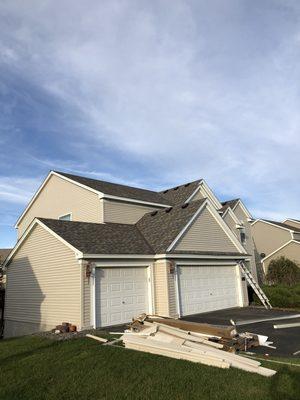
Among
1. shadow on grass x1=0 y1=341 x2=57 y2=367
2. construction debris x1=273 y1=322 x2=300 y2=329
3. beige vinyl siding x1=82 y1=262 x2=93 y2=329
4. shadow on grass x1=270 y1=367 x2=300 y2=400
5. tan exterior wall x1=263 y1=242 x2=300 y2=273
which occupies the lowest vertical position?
shadow on grass x1=270 y1=367 x2=300 y2=400

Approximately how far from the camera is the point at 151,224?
21.6 m

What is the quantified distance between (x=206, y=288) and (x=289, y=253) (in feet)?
77.1

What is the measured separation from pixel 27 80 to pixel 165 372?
598 inches

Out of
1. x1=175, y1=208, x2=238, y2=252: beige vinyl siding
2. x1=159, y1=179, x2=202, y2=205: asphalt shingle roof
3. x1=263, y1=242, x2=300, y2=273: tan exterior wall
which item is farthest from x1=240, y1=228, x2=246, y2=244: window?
x1=175, y1=208, x2=238, y2=252: beige vinyl siding

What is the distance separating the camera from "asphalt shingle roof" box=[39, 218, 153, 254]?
1611cm

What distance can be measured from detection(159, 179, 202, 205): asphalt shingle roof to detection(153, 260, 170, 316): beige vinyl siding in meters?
9.97

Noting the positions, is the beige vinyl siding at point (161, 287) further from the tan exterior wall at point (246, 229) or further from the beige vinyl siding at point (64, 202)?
the tan exterior wall at point (246, 229)

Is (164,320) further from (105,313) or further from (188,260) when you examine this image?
(188,260)

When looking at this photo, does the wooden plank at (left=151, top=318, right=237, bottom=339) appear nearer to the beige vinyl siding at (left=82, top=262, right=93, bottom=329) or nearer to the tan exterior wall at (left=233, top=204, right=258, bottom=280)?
the beige vinyl siding at (left=82, top=262, right=93, bottom=329)

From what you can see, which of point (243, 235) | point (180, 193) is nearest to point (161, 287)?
point (180, 193)

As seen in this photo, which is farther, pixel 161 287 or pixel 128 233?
pixel 128 233

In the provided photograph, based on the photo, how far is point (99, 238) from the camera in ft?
57.4

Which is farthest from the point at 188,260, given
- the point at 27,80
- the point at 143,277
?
the point at 27,80

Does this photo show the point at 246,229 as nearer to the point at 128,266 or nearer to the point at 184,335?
the point at 128,266
